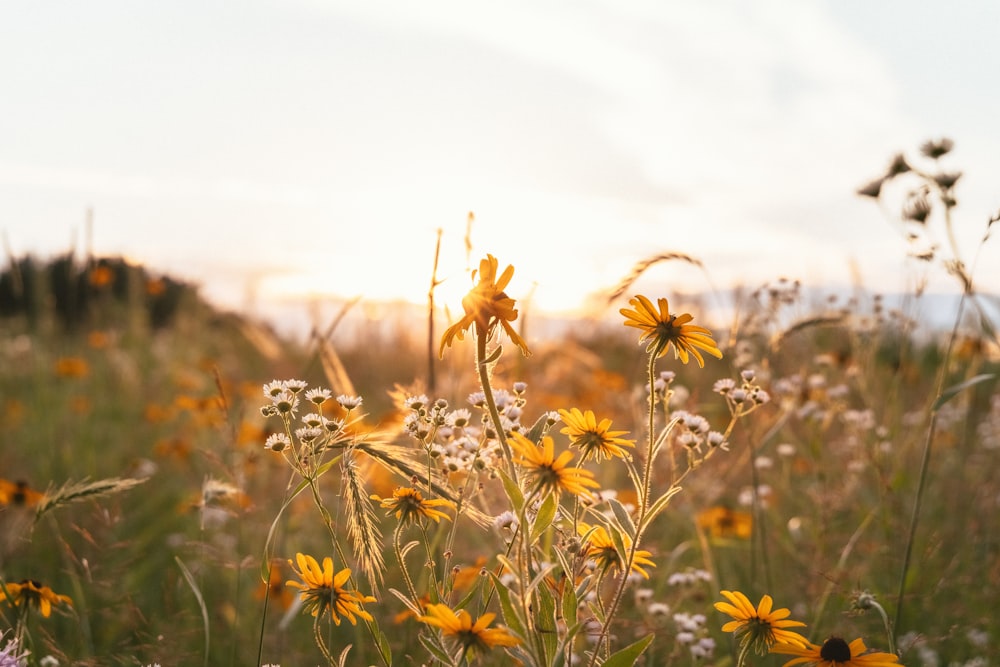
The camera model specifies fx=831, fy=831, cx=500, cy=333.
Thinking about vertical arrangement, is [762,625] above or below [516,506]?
below

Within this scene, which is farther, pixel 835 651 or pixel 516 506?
pixel 835 651

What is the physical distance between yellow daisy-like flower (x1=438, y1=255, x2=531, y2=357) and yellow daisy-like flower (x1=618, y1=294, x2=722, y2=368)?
244 millimetres

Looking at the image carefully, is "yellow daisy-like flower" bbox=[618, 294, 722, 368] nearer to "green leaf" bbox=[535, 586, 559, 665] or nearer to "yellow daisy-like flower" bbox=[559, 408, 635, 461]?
"yellow daisy-like flower" bbox=[559, 408, 635, 461]

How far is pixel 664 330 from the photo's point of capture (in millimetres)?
1541

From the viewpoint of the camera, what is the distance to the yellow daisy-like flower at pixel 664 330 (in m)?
1.51

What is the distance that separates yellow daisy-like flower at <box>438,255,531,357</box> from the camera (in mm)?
1363

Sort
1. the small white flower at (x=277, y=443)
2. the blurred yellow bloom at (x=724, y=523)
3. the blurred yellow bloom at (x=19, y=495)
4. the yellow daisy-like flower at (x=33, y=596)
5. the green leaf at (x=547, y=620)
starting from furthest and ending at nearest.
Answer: the blurred yellow bloom at (x=724, y=523) < the blurred yellow bloom at (x=19, y=495) < the yellow daisy-like flower at (x=33, y=596) < the small white flower at (x=277, y=443) < the green leaf at (x=547, y=620)

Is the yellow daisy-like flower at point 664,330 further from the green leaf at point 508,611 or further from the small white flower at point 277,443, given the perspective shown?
the small white flower at point 277,443

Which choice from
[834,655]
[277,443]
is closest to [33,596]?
[277,443]

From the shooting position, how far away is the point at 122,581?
3.64m

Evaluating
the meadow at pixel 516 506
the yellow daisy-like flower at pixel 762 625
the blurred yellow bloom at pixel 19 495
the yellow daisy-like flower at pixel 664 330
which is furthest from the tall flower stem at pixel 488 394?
the blurred yellow bloom at pixel 19 495

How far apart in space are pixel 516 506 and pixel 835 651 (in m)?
0.74

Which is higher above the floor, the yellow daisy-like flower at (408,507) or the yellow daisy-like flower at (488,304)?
the yellow daisy-like flower at (488,304)

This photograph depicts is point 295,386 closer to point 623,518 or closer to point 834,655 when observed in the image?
point 623,518
